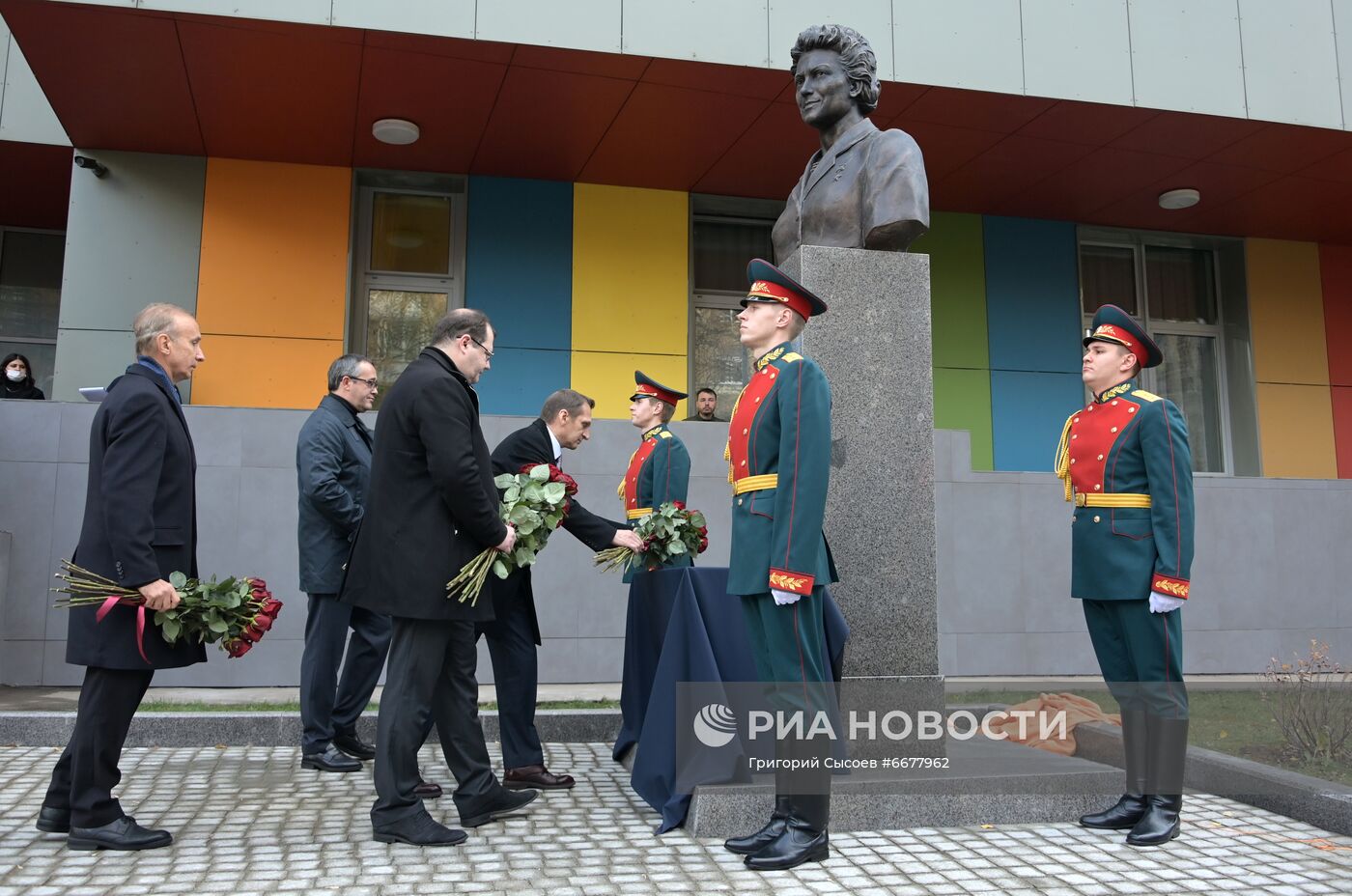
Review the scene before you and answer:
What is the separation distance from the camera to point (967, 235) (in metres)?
11.3

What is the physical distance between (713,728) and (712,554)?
16.2 feet

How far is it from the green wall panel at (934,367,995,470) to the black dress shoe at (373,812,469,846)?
26.2 feet

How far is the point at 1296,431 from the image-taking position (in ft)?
38.9

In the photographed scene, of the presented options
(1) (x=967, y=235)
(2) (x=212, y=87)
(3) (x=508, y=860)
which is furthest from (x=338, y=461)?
(1) (x=967, y=235)

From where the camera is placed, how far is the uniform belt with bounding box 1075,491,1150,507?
439 cm

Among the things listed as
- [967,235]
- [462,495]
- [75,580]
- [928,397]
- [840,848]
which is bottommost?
[840,848]

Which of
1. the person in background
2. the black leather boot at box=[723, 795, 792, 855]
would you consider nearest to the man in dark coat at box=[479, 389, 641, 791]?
the black leather boot at box=[723, 795, 792, 855]

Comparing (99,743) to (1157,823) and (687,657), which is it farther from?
(1157,823)

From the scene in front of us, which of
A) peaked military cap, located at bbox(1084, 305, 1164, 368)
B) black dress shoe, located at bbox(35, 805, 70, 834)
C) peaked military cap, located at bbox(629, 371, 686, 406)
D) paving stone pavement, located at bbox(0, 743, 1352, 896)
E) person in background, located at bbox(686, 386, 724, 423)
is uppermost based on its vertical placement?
person in background, located at bbox(686, 386, 724, 423)

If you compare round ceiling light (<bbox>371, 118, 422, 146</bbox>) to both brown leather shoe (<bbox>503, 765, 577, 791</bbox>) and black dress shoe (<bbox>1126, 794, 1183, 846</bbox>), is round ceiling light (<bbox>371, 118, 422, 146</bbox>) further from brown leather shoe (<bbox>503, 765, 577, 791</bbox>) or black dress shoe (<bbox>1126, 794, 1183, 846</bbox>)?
black dress shoe (<bbox>1126, 794, 1183, 846</bbox>)

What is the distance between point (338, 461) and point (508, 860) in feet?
8.55

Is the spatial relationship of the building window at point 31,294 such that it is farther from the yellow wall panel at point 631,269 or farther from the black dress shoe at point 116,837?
the black dress shoe at point 116,837

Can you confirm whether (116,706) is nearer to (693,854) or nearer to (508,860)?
(508,860)

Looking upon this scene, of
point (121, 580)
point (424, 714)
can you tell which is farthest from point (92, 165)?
point (424, 714)
